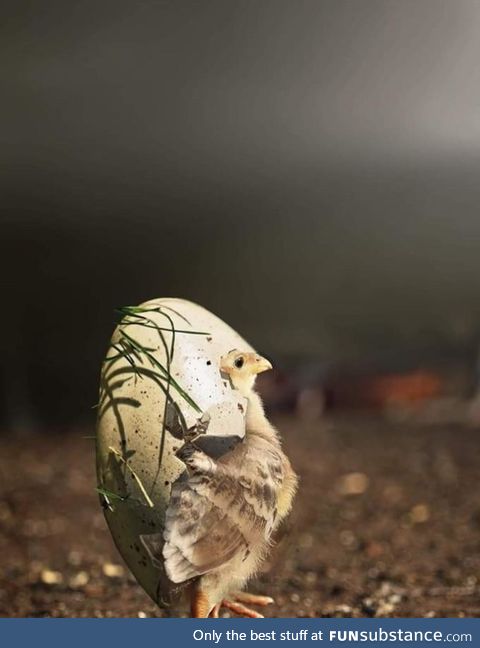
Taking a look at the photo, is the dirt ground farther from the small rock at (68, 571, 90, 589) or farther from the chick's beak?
the chick's beak

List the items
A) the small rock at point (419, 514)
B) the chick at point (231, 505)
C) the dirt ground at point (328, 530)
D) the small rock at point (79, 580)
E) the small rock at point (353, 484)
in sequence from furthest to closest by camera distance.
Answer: the small rock at point (353, 484)
the small rock at point (419, 514)
the small rock at point (79, 580)
the dirt ground at point (328, 530)
the chick at point (231, 505)

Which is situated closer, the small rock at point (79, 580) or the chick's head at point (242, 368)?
the chick's head at point (242, 368)

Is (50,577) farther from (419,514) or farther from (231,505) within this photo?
(231,505)

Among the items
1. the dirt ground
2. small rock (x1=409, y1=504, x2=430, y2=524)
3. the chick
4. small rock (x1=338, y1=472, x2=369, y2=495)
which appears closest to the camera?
the chick

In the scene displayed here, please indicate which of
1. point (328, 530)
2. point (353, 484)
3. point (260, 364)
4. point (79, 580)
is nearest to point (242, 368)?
point (260, 364)

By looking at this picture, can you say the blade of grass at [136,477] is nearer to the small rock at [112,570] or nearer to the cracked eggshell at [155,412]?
the cracked eggshell at [155,412]

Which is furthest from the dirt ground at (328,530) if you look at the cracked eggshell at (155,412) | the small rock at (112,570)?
the cracked eggshell at (155,412)

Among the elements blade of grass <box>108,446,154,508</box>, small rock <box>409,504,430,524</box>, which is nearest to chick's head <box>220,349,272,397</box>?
blade of grass <box>108,446,154,508</box>

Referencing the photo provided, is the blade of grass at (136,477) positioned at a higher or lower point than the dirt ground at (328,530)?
higher
